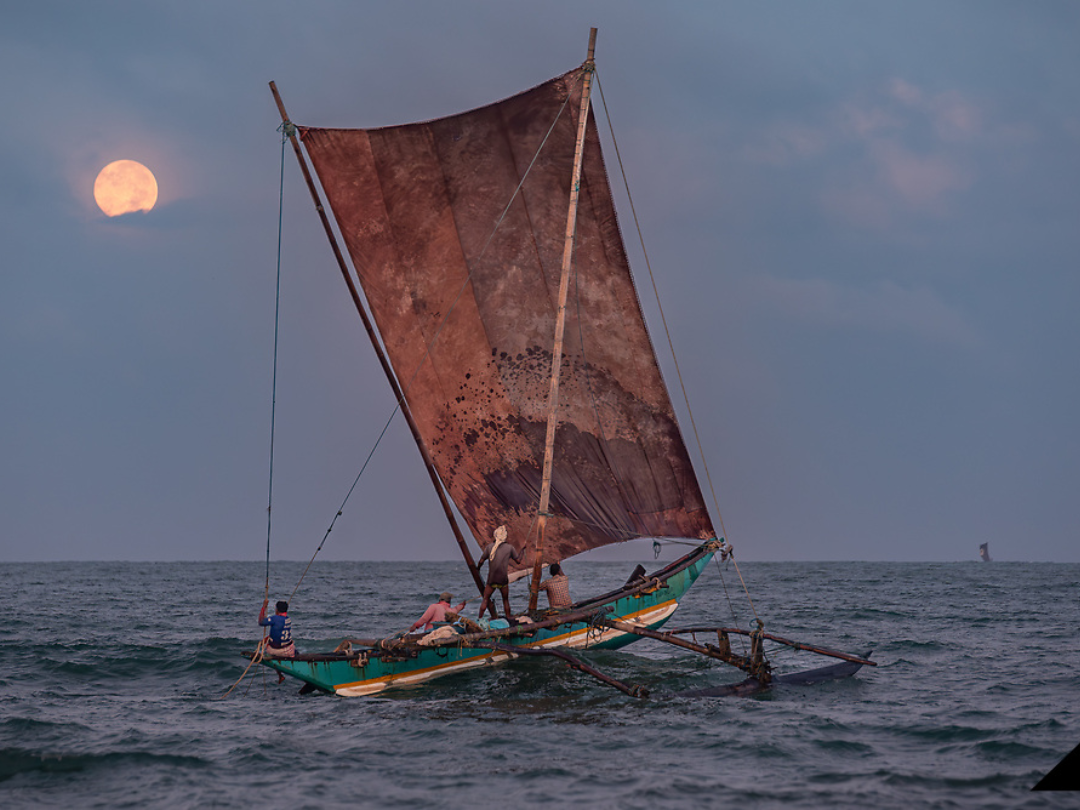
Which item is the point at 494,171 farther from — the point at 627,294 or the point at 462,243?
the point at 627,294

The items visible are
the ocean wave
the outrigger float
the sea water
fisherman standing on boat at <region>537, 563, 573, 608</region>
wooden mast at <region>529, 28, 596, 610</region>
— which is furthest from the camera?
the outrigger float

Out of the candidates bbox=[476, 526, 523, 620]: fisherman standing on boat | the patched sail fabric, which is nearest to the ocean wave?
bbox=[476, 526, 523, 620]: fisherman standing on boat

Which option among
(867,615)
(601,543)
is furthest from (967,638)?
(601,543)

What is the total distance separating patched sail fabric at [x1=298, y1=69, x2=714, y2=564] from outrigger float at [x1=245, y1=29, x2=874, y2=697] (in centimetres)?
3

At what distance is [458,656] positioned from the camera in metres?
17.2

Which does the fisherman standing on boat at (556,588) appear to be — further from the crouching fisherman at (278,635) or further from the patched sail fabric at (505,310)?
the crouching fisherman at (278,635)

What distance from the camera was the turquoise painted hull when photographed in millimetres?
16500

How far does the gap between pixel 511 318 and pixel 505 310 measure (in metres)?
0.22

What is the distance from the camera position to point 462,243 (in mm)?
20062

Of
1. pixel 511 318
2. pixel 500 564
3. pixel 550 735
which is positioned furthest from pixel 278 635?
pixel 511 318

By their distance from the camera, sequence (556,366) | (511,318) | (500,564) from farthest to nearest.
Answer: (511,318) < (500,564) < (556,366)

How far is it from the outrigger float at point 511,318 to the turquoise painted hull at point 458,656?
0.62 ft

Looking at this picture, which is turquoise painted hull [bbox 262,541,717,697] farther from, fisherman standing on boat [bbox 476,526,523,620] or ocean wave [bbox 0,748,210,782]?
ocean wave [bbox 0,748,210,782]

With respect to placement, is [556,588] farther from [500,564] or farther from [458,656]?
[458,656]
